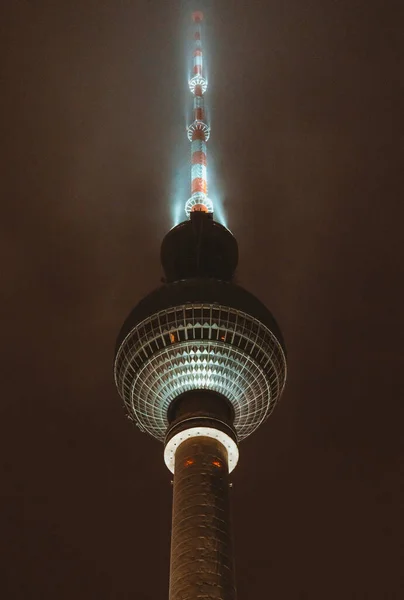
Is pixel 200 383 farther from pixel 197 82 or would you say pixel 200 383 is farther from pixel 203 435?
pixel 197 82

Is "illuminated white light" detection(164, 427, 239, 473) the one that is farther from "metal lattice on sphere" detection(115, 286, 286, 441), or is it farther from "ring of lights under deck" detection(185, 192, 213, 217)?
"ring of lights under deck" detection(185, 192, 213, 217)

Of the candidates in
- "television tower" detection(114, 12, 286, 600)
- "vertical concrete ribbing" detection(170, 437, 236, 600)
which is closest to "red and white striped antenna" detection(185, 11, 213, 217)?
"television tower" detection(114, 12, 286, 600)

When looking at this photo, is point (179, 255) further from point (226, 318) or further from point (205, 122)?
point (205, 122)

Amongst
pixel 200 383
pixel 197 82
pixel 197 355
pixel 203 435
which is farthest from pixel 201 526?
pixel 197 82

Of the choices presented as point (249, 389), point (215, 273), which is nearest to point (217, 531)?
point (249, 389)

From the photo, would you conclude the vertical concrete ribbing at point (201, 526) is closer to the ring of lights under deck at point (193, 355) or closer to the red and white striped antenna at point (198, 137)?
the ring of lights under deck at point (193, 355)

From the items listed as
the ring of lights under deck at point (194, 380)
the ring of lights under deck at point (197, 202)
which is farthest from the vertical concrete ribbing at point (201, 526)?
the ring of lights under deck at point (197, 202)

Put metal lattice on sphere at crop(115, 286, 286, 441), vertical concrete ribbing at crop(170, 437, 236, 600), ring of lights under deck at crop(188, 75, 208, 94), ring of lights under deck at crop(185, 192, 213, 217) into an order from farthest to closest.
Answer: ring of lights under deck at crop(188, 75, 208, 94), ring of lights under deck at crop(185, 192, 213, 217), metal lattice on sphere at crop(115, 286, 286, 441), vertical concrete ribbing at crop(170, 437, 236, 600)

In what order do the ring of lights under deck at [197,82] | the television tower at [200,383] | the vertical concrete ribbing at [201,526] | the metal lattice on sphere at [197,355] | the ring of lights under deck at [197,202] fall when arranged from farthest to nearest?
the ring of lights under deck at [197,82] < the ring of lights under deck at [197,202] < the metal lattice on sphere at [197,355] < the television tower at [200,383] < the vertical concrete ribbing at [201,526]
